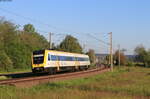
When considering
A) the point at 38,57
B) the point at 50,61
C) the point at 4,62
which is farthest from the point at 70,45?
the point at 38,57

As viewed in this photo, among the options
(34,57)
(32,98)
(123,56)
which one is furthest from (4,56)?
(123,56)

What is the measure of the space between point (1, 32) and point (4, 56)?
6.14m

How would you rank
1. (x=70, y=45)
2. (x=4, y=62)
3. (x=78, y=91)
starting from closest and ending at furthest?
(x=78, y=91), (x=4, y=62), (x=70, y=45)

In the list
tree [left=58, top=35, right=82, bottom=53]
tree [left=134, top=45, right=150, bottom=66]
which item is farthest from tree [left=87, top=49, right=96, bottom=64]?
tree [left=134, top=45, right=150, bottom=66]

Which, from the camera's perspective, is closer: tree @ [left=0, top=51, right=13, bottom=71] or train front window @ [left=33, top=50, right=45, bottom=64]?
train front window @ [left=33, top=50, right=45, bottom=64]

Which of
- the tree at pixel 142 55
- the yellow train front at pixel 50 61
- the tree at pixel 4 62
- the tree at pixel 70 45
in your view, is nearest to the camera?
the yellow train front at pixel 50 61

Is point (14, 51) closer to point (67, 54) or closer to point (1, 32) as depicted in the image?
point (1, 32)

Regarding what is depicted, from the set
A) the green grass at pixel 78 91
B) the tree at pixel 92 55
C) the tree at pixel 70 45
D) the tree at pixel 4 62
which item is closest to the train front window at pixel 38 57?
the green grass at pixel 78 91

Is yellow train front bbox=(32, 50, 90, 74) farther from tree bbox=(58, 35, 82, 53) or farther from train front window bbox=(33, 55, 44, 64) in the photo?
tree bbox=(58, 35, 82, 53)

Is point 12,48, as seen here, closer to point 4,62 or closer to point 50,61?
point 4,62

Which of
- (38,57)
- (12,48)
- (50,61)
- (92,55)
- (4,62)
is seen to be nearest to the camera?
(38,57)

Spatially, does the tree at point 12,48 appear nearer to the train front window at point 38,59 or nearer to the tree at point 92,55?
the train front window at point 38,59

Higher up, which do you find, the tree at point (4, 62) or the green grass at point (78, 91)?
the tree at point (4, 62)

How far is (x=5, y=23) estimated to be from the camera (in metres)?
55.7
